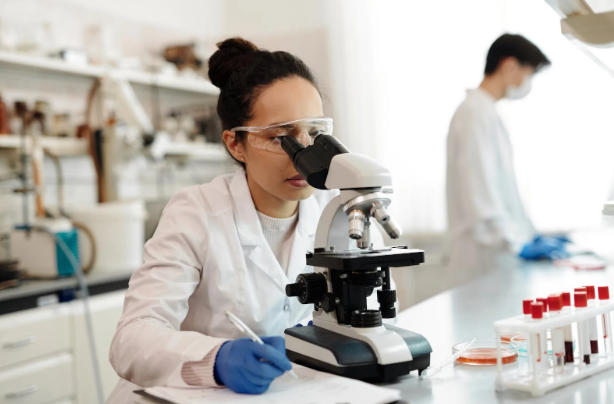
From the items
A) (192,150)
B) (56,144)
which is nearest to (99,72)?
(56,144)

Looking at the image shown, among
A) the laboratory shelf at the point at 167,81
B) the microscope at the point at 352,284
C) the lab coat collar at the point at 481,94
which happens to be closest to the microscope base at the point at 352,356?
the microscope at the point at 352,284

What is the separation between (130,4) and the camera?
365cm

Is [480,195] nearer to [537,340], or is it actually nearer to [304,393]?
[537,340]

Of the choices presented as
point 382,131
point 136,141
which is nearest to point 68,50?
point 136,141

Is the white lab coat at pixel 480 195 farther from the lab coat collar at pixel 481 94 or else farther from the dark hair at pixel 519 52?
the dark hair at pixel 519 52

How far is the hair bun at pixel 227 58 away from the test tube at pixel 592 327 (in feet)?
2.96

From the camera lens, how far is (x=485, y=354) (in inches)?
43.1

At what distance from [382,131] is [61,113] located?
1868 mm

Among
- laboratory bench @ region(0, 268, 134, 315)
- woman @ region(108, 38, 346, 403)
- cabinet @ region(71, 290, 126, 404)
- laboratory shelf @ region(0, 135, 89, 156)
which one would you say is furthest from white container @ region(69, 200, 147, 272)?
woman @ region(108, 38, 346, 403)

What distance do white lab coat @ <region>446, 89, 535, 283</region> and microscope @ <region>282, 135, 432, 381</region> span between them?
5.46 ft

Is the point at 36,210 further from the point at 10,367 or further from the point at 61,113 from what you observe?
the point at 10,367

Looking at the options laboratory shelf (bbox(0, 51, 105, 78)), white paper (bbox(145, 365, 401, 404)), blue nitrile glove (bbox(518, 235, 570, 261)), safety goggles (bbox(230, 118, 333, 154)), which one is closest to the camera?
white paper (bbox(145, 365, 401, 404))

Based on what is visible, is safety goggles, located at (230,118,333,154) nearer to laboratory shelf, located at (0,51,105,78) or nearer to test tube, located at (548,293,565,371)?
test tube, located at (548,293,565,371)

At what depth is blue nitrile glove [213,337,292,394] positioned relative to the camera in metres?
0.91
